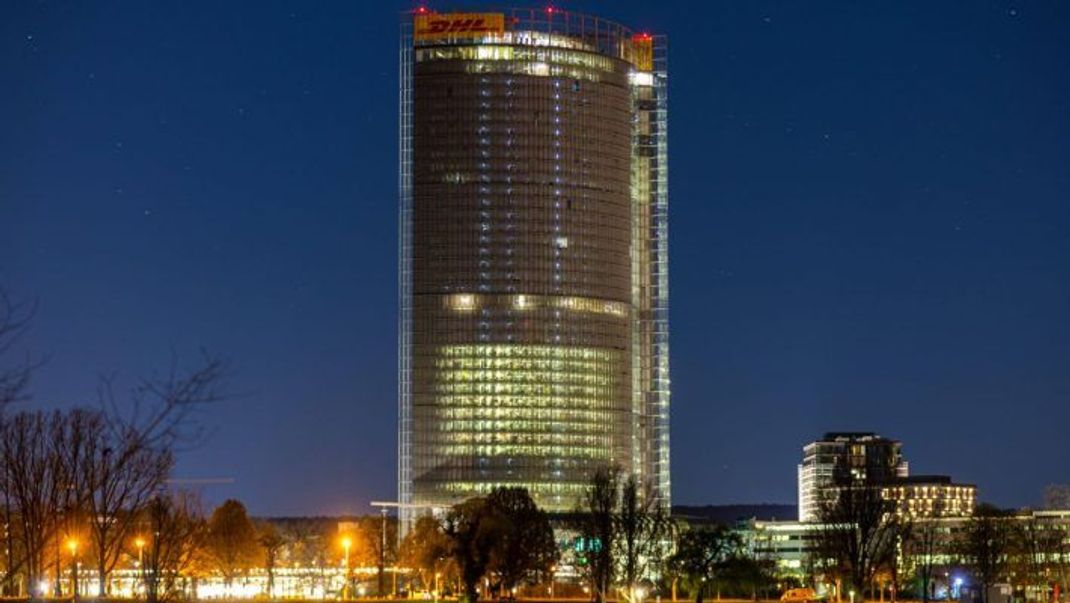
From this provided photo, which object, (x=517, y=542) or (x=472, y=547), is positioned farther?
(x=517, y=542)

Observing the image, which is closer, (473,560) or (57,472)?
(57,472)

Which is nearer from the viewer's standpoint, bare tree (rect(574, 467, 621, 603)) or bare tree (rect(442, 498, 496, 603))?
bare tree (rect(442, 498, 496, 603))

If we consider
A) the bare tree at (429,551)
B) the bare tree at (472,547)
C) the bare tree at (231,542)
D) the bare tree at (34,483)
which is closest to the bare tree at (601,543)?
the bare tree at (472,547)

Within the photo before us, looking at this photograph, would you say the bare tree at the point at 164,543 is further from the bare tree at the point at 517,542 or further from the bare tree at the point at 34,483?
the bare tree at the point at 517,542

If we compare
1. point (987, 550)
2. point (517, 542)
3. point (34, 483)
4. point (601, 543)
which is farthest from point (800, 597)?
point (34, 483)

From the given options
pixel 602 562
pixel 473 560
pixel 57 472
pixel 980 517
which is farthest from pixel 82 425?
pixel 980 517

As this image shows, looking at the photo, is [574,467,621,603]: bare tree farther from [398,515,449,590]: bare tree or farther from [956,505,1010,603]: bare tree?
[956,505,1010,603]: bare tree

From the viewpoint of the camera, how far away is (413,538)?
164 metres

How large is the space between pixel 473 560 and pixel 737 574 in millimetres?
49330

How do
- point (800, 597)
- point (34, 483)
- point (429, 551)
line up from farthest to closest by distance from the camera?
point (800, 597) → point (429, 551) → point (34, 483)

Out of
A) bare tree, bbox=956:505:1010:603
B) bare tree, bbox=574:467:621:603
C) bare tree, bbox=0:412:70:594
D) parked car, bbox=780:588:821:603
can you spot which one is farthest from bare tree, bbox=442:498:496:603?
bare tree, bbox=0:412:70:594

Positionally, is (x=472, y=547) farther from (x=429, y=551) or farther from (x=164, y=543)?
(x=164, y=543)

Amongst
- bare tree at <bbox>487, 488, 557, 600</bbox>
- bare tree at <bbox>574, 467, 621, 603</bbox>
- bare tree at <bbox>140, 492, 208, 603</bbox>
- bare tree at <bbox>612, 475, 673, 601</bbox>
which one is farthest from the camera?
bare tree at <bbox>612, 475, 673, 601</bbox>

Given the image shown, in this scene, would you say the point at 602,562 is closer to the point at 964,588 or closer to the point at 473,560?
the point at 473,560
